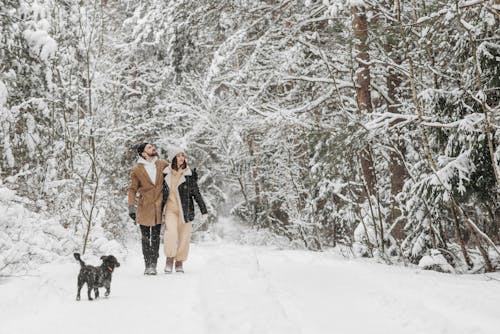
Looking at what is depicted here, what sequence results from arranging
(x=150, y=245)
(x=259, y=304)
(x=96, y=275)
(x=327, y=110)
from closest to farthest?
1. (x=259, y=304)
2. (x=96, y=275)
3. (x=150, y=245)
4. (x=327, y=110)

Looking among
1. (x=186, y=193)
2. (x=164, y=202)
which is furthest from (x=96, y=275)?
(x=186, y=193)

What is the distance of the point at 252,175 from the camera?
845 inches

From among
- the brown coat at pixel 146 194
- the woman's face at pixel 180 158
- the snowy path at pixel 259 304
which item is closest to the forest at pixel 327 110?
the brown coat at pixel 146 194

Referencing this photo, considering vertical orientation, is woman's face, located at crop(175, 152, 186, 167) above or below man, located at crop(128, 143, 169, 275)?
above

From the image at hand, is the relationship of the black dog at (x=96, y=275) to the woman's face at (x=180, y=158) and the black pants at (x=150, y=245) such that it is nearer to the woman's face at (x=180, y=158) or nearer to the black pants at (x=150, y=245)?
the black pants at (x=150, y=245)

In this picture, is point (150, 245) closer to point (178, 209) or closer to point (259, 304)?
point (178, 209)

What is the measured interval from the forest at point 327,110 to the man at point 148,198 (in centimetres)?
119

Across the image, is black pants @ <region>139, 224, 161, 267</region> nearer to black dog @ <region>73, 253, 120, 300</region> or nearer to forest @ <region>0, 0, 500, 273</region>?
forest @ <region>0, 0, 500, 273</region>

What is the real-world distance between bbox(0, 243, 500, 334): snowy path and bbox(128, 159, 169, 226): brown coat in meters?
1.06

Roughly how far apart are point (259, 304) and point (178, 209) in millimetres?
3870

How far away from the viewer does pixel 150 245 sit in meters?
7.81

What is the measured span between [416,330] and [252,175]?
1768cm

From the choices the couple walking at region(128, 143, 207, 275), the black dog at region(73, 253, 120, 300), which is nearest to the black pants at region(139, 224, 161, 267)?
the couple walking at region(128, 143, 207, 275)

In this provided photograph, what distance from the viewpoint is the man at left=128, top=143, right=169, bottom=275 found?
7840 millimetres
